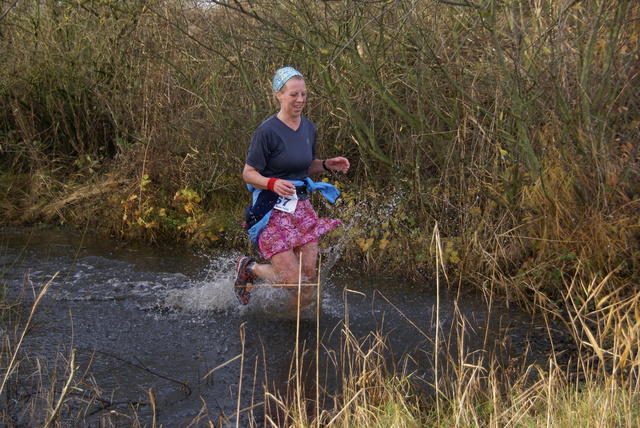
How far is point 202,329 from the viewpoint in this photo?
5.55 meters

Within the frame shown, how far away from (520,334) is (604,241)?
1.02m

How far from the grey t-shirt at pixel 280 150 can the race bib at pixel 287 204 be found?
0.15 meters

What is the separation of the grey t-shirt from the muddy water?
92cm

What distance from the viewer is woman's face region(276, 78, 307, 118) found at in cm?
508

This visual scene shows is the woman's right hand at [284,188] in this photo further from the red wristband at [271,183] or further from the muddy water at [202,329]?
the muddy water at [202,329]

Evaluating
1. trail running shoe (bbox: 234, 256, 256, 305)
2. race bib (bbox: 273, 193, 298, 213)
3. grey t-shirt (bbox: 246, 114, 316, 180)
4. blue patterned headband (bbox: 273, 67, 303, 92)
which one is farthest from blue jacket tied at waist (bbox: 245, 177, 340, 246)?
blue patterned headband (bbox: 273, 67, 303, 92)

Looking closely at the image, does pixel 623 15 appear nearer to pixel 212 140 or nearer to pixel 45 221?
pixel 212 140

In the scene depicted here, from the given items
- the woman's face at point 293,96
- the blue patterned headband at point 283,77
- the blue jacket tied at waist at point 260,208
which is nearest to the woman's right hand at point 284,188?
the blue jacket tied at waist at point 260,208

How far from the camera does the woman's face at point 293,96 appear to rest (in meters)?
5.08

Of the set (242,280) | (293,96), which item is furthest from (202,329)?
(293,96)

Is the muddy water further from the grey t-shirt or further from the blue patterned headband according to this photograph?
the blue patterned headband

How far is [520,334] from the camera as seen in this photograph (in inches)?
215

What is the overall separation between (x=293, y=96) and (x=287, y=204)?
76cm

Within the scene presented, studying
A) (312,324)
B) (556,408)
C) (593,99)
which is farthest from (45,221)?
(556,408)
